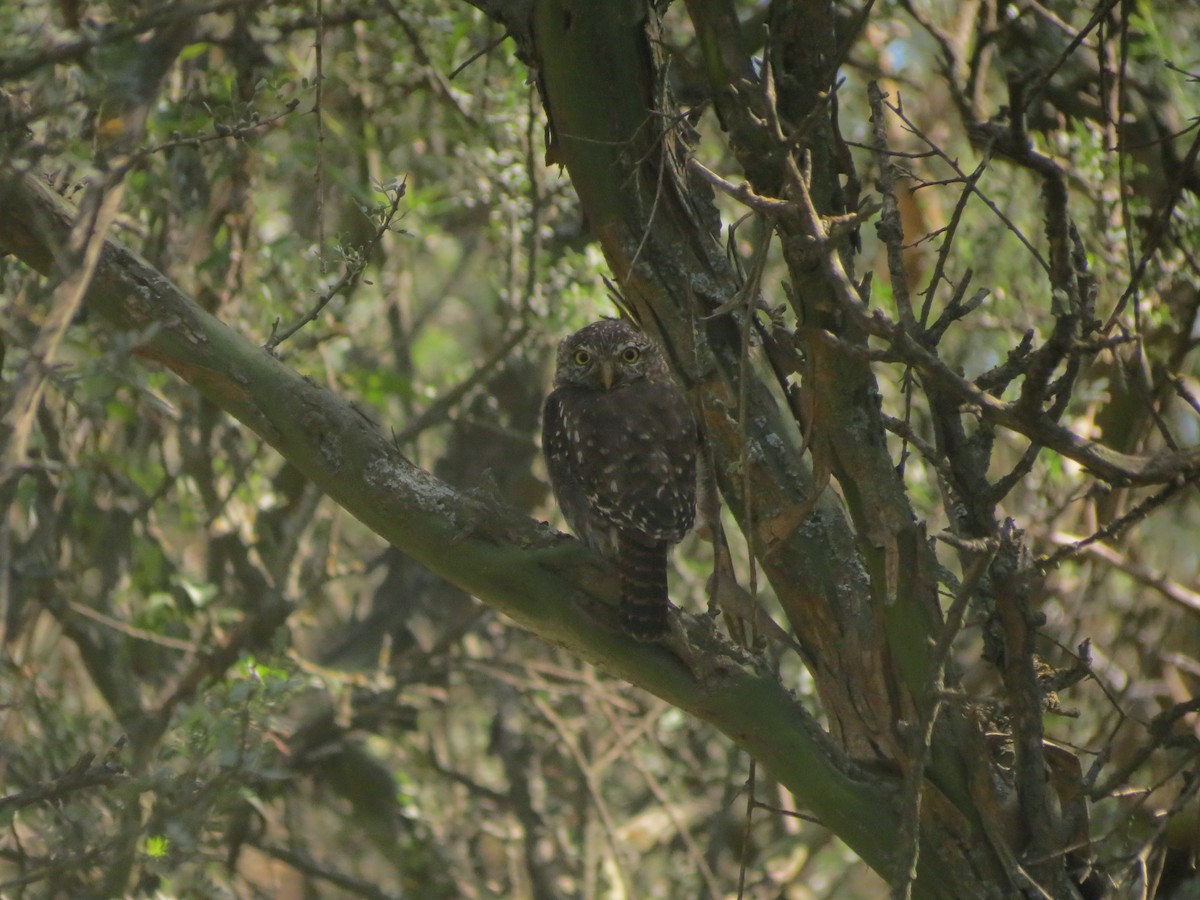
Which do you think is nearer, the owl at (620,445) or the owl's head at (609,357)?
the owl at (620,445)

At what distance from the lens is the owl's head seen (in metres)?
4.62

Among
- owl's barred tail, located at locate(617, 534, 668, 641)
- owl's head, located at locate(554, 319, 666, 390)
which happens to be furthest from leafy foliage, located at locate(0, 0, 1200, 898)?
owl's head, located at locate(554, 319, 666, 390)

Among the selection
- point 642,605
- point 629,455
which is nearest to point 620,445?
point 629,455

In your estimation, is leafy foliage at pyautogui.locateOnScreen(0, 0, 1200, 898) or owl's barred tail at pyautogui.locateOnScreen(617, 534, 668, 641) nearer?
leafy foliage at pyautogui.locateOnScreen(0, 0, 1200, 898)

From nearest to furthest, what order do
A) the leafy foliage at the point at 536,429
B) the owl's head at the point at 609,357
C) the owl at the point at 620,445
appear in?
the leafy foliage at the point at 536,429 → the owl at the point at 620,445 → the owl's head at the point at 609,357

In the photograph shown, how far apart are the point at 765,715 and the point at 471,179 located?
430 cm

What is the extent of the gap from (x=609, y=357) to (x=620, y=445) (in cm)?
46

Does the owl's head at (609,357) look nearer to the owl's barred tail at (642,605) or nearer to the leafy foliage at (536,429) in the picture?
the leafy foliage at (536,429)

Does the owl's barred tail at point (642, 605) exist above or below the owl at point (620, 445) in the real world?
below

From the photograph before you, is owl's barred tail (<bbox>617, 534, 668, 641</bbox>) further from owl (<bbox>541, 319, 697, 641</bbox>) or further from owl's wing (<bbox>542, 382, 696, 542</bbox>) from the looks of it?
owl's wing (<bbox>542, 382, 696, 542</bbox>)

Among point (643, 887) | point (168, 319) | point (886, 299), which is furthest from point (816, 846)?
point (168, 319)

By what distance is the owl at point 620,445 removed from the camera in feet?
13.1

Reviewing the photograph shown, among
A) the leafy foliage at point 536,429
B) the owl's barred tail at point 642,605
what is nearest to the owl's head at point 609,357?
the leafy foliage at point 536,429

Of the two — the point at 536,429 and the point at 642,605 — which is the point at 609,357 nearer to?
the point at 642,605
